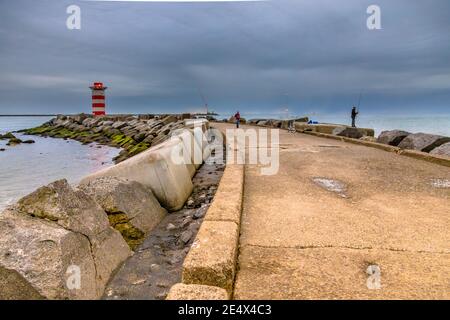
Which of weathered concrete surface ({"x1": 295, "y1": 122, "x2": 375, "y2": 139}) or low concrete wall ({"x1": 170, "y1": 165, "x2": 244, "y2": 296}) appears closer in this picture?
low concrete wall ({"x1": 170, "y1": 165, "x2": 244, "y2": 296})

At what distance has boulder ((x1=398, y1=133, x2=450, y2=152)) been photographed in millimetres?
6976

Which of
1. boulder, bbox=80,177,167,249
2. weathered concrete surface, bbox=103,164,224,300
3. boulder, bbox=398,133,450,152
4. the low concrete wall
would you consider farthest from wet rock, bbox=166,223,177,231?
boulder, bbox=398,133,450,152

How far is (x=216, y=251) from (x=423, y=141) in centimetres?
666

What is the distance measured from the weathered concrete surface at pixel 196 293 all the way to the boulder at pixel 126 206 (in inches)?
83.2

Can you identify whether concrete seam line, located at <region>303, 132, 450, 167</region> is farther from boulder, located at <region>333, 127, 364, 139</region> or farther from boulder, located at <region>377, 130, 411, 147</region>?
boulder, located at <region>333, 127, 364, 139</region>

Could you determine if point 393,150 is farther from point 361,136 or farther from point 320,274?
point 320,274

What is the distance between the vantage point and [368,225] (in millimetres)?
2920

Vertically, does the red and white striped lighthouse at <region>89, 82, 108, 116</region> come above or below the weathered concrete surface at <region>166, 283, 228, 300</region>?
above

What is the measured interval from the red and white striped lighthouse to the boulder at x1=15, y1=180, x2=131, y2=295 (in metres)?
36.8

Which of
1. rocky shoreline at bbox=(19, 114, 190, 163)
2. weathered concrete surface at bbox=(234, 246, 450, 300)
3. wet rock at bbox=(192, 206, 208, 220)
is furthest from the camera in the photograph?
rocky shoreline at bbox=(19, 114, 190, 163)

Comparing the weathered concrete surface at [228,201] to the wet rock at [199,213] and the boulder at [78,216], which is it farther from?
the boulder at [78,216]
